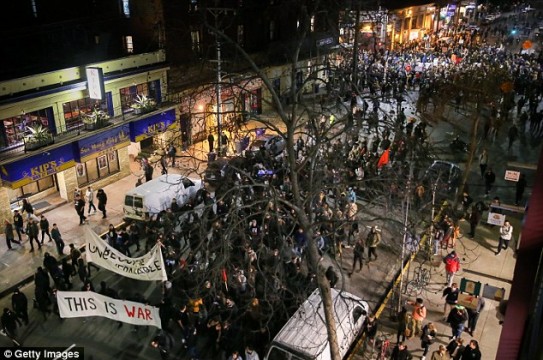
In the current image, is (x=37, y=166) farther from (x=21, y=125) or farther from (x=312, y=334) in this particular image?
(x=312, y=334)

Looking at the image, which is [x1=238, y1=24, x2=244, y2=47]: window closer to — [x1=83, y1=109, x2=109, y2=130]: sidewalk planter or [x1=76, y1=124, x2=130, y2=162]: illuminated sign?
[x1=76, y1=124, x2=130, y2=162]: illuminated sign

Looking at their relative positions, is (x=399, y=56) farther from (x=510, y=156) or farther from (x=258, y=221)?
(x=258, y=221)

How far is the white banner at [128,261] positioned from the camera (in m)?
12.8

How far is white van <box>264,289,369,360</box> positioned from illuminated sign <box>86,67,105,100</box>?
16065mm

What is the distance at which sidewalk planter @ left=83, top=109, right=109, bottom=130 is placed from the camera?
82.4 ft

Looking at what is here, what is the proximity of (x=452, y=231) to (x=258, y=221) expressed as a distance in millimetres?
7733

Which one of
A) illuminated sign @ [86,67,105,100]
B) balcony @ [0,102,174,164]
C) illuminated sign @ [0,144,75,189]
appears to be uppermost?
illuminated sign @ [86,67,105,100]

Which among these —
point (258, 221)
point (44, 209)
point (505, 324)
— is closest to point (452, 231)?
point (258, 221)

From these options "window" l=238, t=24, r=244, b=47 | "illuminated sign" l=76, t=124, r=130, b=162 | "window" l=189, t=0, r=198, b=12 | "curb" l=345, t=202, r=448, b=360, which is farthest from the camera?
"window" l=238, t=24, r=244, b=47

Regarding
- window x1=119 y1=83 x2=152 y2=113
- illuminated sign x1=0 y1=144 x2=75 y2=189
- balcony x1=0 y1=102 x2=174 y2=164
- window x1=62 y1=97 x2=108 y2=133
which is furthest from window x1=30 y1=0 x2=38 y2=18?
illuminated sign x1=0 y1=144 x2=75 y2=189

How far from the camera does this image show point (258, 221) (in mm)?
20359

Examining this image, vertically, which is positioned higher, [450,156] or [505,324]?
[505,324]

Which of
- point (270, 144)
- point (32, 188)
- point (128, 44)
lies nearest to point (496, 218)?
point (270, 144)

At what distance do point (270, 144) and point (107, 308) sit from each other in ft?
59.4
